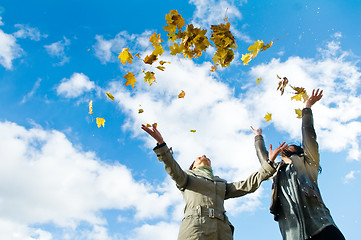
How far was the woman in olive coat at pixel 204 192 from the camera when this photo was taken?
303cm

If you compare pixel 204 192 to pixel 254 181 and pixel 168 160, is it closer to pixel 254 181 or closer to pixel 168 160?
pixel 168 160

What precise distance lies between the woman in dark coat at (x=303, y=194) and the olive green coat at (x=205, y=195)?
0.28m

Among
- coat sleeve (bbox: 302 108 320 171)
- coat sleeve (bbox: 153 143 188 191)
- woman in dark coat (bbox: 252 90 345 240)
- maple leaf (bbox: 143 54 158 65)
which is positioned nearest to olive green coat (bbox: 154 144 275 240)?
coat sleeve (bbox: 153 143 188 191)

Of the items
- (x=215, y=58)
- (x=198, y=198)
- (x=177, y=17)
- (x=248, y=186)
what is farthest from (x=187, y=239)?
(x=177, y=17)

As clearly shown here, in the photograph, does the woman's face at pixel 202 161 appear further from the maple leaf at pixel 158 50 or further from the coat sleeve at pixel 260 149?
the maple leaf at pixel 158 50

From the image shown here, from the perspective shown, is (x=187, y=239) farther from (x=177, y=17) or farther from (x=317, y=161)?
(x=177, y=17)

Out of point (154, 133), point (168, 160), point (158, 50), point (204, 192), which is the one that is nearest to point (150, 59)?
point (158, 50)

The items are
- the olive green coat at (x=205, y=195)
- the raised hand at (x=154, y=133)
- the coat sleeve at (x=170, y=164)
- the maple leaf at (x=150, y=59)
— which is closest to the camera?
the olive green coat at (x=205, y=195)

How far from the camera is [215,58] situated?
426 centimetres

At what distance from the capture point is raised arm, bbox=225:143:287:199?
3533 mm

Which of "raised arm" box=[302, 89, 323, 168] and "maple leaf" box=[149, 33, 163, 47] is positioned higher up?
"maple leaf" box=[149, 33, 163, 47]

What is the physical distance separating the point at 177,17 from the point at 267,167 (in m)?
2.40

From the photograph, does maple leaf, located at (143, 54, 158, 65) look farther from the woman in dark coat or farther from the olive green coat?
the woman in dark coat

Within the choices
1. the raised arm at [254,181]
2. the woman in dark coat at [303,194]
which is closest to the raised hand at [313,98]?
the woman in dark coat at [303,194]
